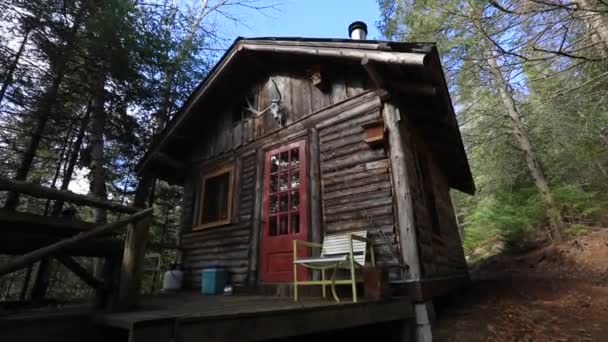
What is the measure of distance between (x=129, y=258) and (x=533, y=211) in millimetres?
9807

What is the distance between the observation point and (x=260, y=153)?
233 inches

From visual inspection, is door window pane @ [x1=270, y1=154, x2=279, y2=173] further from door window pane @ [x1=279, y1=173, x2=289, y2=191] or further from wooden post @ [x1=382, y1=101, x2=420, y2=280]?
wooden post @ [x1=382, y1=101, x2=420, y2=280]

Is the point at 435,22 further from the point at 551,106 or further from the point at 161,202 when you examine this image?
the point at 161,202

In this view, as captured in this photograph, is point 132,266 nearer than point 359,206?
Yes

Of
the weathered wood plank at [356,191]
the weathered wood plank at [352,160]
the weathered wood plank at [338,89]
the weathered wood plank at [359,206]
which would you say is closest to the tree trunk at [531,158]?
the weathered wood plank at [338,89]

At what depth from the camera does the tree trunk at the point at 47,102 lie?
6566 millimetres

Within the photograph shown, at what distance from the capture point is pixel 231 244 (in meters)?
5.75

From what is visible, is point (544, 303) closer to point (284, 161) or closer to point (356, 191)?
point (356, 191)

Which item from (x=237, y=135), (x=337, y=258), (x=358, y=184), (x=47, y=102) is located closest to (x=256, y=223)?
(x=358, y=184)

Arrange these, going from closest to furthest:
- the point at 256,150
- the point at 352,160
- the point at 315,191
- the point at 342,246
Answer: the point at 342,246 < the point at 352,160 < the point at 315,191 < the point at 256,150

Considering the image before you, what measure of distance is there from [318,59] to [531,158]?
718 cm

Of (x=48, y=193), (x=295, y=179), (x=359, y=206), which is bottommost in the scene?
(x=48, y=193)

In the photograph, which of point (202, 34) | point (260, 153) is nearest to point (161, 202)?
point (202, 34)

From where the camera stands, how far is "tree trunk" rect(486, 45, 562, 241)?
25.6 feet
